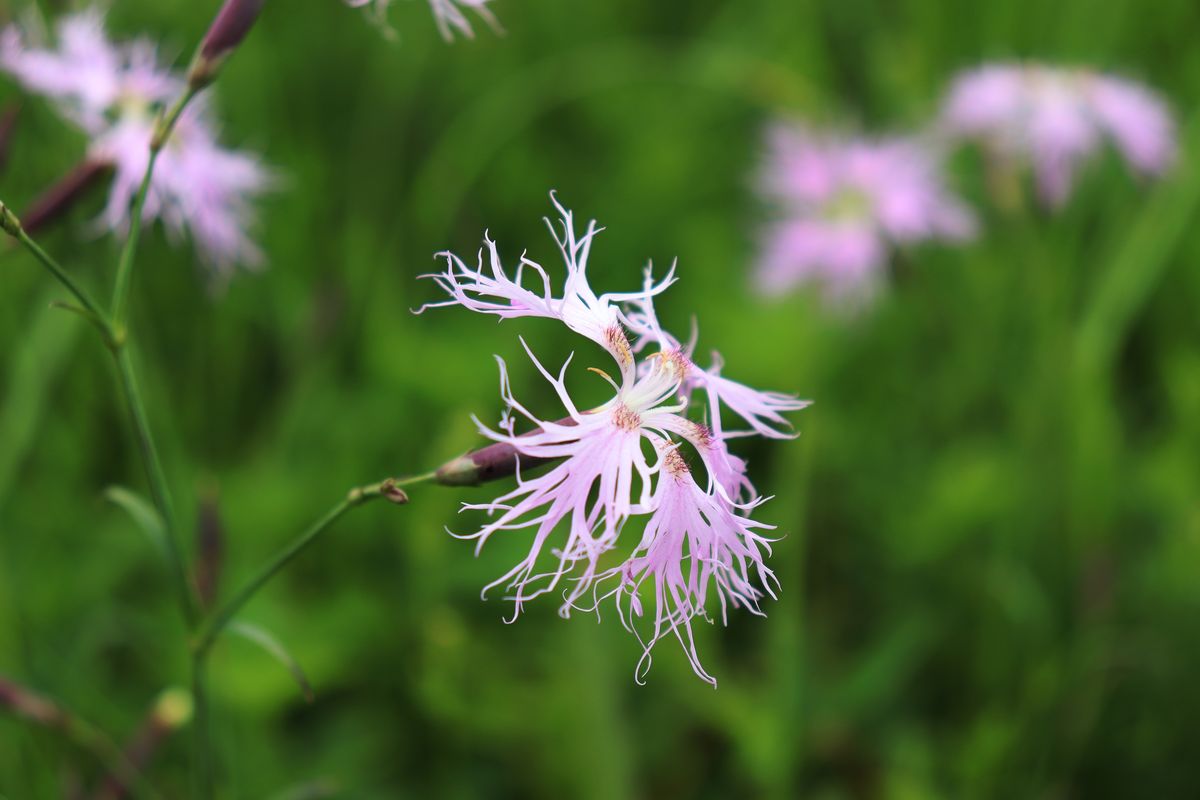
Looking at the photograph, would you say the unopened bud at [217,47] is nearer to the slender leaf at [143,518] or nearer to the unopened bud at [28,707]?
the slender leaf at [143,518]

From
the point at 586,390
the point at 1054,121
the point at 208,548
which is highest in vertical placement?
the point at 1054,121

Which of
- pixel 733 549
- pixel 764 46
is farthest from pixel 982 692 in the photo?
pixel 764 46

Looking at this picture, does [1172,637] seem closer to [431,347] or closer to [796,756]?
[796,756]

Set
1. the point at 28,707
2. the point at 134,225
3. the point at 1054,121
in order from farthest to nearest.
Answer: the point at 1054,121 → the point at 28,707 → the point at 134,225

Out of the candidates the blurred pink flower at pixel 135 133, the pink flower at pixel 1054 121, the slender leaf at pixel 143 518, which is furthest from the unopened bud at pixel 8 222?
the pink flower at pixel 1054 121

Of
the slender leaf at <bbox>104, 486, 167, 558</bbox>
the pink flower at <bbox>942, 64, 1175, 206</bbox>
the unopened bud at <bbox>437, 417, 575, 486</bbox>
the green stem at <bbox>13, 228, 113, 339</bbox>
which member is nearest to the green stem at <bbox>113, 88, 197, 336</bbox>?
the green stem at <bbox>13, 228, 113, 339</bbox>

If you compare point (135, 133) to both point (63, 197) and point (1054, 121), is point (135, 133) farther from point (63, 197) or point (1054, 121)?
point (1054, 121)

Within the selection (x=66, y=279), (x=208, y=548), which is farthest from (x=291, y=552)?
(x=208, y=548)
